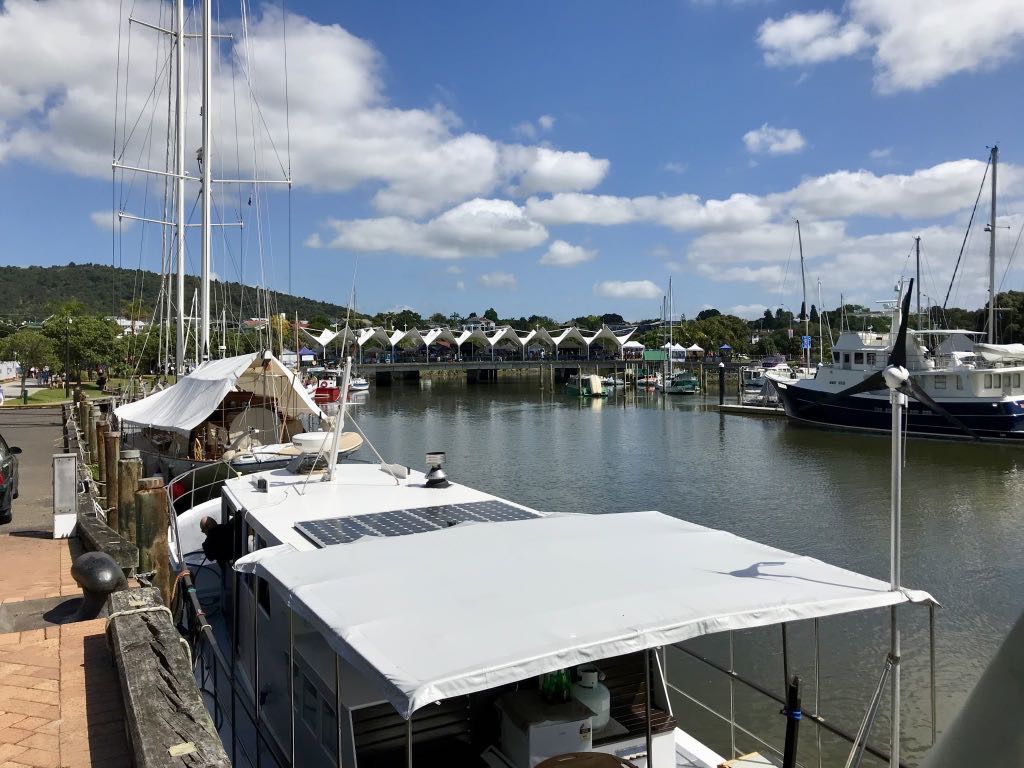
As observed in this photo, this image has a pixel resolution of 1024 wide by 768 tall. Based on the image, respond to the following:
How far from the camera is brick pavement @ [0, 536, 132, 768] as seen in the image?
5289 mm

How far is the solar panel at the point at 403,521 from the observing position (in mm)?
7242

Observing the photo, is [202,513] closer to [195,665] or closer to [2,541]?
[2,541]

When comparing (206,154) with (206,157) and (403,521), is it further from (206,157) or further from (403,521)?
(403,521)

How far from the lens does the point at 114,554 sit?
9.07m

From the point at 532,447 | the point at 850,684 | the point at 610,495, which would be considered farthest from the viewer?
the point at 532,447

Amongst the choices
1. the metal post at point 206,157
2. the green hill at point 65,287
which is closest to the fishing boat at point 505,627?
the metal post at point 206,157

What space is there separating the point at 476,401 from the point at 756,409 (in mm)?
26479

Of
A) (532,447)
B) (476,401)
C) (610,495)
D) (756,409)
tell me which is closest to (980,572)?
(610,495)

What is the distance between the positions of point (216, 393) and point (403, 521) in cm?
1266

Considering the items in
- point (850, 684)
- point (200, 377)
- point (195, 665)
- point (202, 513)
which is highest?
point (200, 377)

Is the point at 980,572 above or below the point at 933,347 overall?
below

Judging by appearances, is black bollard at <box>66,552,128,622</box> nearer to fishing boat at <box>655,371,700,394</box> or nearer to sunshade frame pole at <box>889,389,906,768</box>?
sunshade frame pole at <box>889,389,906,768</box>

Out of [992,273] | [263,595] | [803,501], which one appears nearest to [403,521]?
[263,595]

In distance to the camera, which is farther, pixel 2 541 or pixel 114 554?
pixel 2 541
